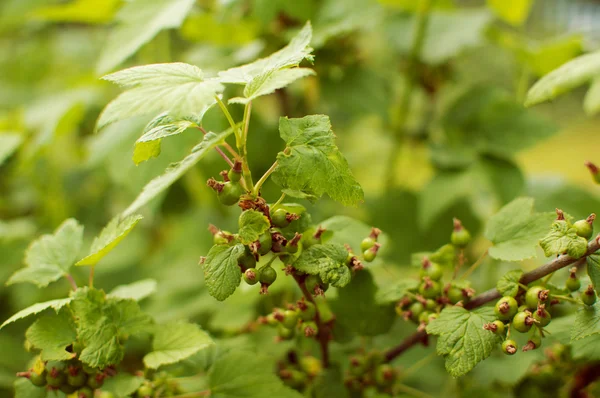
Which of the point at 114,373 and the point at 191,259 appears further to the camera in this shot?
the point at 191,259

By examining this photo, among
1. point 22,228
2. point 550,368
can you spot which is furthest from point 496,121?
point 22,228

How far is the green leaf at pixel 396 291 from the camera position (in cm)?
46

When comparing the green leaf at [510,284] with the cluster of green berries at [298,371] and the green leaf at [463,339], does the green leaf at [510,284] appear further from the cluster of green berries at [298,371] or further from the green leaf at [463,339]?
the cluster of green berries at [298,371]

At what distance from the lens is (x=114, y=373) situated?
457 mm

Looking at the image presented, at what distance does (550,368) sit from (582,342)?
95 millimetres

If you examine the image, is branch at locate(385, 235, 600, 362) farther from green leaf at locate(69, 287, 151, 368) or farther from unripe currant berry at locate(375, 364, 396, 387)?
green leaf at locate(69, 287, 151, 368)

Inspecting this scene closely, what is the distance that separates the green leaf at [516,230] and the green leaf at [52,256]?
1.23 feet

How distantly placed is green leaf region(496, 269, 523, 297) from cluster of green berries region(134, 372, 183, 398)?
29 centimetres

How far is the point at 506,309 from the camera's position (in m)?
0.39

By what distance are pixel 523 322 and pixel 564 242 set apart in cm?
6

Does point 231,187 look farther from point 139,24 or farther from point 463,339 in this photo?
point 139,24

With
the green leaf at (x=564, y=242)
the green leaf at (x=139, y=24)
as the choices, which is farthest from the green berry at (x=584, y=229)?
the green leaf at (x=139, y=24)

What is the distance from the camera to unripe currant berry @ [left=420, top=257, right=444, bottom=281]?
45 cm

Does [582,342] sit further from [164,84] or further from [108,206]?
[108,206]
